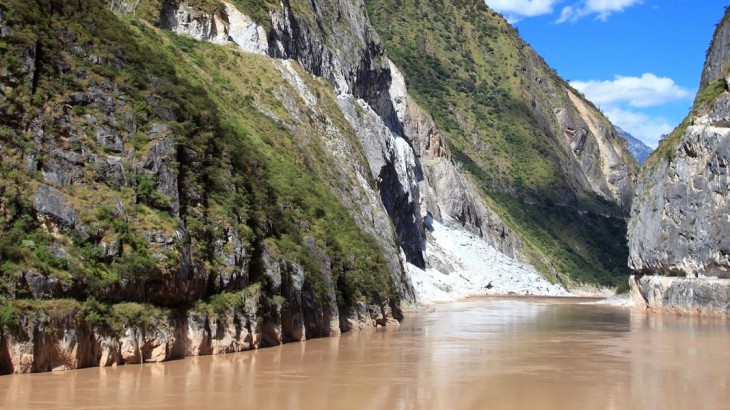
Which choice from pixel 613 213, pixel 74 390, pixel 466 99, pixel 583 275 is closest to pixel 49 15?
pixel 74 390

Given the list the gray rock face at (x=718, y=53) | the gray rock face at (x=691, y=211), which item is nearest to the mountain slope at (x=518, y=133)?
the gray rock face at (x=718, y=53)

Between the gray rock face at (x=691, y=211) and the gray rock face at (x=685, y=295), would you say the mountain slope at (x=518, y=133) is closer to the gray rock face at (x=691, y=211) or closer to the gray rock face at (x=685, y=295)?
the gray rock face at (x=685, y=295)

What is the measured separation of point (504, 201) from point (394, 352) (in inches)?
4067

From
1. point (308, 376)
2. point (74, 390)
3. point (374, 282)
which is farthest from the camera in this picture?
point (374, 282)

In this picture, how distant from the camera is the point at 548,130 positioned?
15762 cm

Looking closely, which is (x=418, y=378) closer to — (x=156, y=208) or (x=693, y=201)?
(x=156, y=208)

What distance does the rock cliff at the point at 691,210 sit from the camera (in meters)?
50.7

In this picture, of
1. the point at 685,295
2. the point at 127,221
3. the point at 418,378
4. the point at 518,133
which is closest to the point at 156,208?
the point at 127,221

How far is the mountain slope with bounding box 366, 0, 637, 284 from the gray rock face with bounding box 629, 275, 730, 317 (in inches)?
2044

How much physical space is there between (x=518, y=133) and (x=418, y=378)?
5060 inches

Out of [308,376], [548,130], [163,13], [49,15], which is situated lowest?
[308,376]

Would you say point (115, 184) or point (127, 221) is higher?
point (115, 184)

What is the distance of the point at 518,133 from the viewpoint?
482 ft

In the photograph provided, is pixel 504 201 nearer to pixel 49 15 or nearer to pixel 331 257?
pixel 331 257
